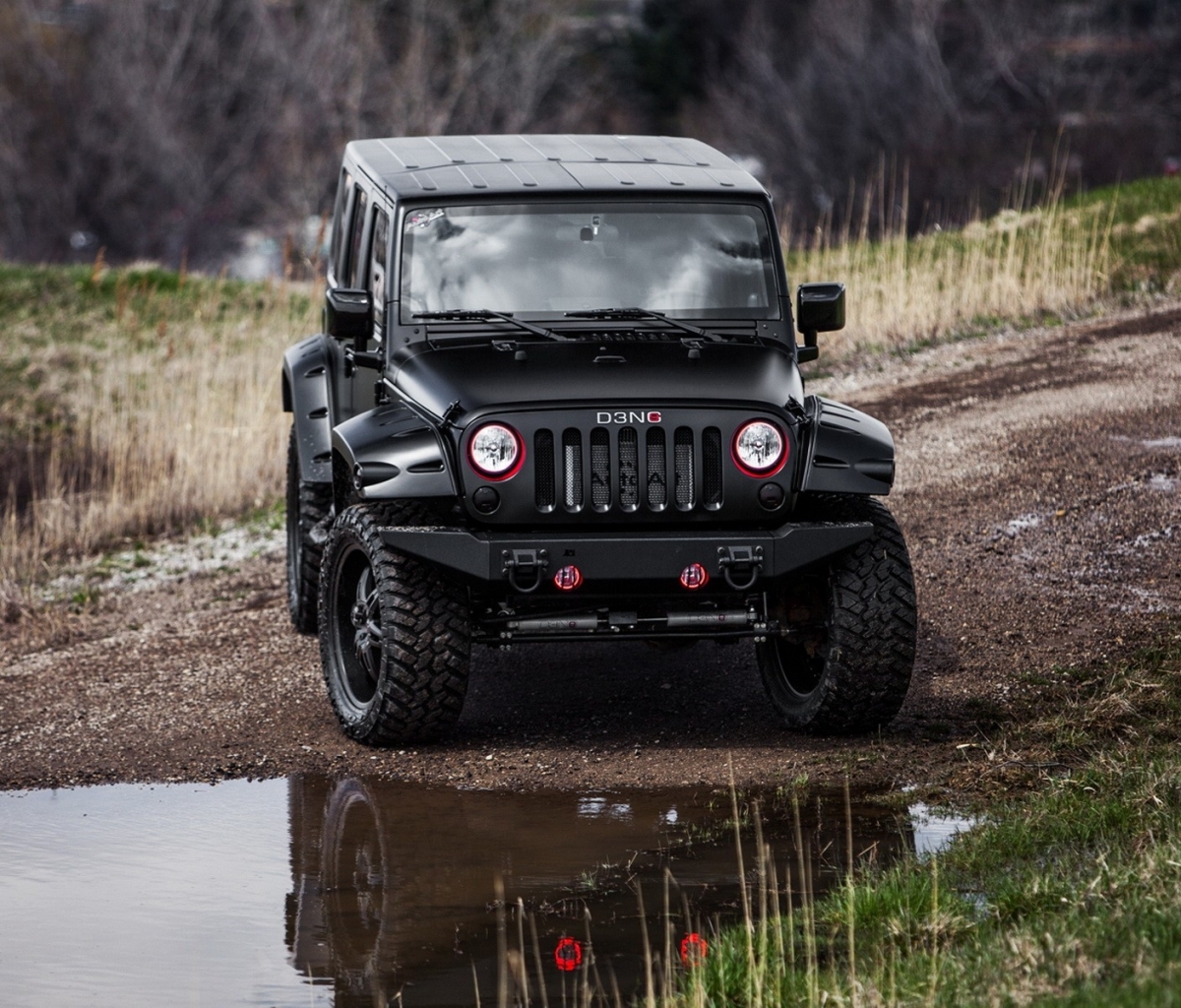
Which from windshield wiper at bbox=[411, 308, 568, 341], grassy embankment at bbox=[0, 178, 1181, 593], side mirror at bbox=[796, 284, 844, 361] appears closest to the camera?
windshield wiper at bbox=[411, 308, 568, 341]

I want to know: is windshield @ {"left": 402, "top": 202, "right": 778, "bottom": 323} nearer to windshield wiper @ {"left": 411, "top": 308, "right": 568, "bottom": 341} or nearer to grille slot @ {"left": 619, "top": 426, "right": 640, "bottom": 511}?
windshield wiper @ {"left": 411, "top": 308, "right": 568, "bottom": 341}

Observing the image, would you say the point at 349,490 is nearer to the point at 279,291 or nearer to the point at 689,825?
the point at 689,825

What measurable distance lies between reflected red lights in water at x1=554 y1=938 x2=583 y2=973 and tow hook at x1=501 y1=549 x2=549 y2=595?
1.65m

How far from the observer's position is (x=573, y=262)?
726 centimetres

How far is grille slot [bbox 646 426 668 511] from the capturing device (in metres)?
6.46

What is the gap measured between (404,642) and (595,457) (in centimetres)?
95

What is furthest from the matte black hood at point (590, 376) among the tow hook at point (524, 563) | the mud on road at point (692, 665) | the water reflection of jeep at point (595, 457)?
the mud on road at point (692, 665)

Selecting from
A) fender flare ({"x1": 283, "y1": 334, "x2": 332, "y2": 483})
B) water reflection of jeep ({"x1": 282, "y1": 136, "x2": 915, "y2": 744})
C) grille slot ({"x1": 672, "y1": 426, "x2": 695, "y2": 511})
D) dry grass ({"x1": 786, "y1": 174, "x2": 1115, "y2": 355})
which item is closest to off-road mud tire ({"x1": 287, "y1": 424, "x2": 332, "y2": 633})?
fender flare ({"x1": 283, "y1": 334, "x2": 332, "y2": 483})

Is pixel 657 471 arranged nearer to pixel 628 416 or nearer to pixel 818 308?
pixel 628 416

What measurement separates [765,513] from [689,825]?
1205 millimetres

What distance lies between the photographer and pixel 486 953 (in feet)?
16.1

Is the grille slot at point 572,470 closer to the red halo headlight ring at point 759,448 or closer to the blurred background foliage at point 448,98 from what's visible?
the red halo headlight ring at point 759,448

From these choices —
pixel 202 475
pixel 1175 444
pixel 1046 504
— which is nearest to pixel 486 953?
pixel 1046 504

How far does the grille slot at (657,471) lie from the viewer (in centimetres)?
646
